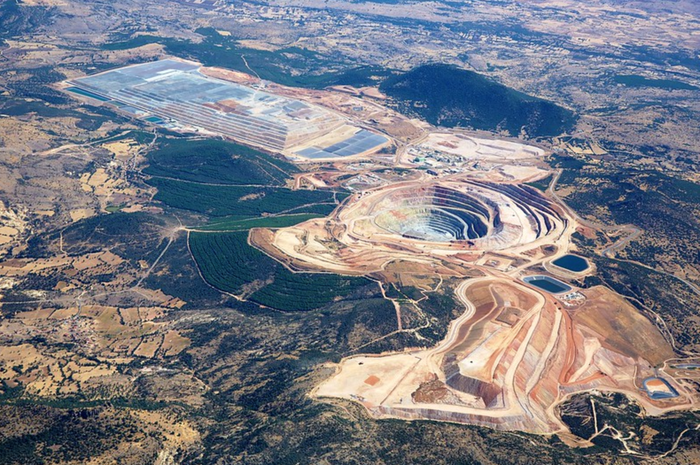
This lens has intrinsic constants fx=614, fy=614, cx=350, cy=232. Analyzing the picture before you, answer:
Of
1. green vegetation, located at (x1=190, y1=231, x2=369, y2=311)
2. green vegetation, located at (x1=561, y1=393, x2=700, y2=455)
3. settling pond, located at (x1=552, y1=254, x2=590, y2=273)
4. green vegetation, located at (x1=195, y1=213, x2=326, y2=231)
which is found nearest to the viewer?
green vegetation, located at (x1=561, y1=393, x2=700, y2=455)

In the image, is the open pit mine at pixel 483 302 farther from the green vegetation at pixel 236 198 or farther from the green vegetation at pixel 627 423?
the green vegetation at pixel 236 198

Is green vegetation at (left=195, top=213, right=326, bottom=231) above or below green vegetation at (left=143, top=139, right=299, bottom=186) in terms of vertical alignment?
below

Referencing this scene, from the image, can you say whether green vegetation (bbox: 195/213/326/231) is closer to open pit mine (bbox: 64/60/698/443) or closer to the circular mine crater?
open pit mine (bbox: 64/60/698/443)

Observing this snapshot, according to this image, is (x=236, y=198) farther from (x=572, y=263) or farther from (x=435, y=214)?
(x=572, y=263)

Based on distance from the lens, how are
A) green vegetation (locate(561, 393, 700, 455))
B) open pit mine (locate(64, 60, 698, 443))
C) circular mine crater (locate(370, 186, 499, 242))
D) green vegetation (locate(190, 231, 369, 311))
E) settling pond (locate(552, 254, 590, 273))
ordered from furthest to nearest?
circular mine crater (locate(370, 186, 499, 242)), settling pond (locate(552, 254, 590, 273)), green vegetation (locate(190, 231, 369, 311)), open pit mine (locate(64, 60, 698, 443)), green vegetation (locate(561, 393, 700, 455))

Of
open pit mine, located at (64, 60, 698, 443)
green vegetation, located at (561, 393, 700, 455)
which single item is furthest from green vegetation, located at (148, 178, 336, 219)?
→ green vegetation, located at (561, 393, 700, 455)

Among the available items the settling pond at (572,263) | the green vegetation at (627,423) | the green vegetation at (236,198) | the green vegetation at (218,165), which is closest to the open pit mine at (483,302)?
the settling pond at (572,263)

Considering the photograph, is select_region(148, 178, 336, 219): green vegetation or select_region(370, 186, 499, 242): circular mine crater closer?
select_region(148, 178, 336, 219): green vegetation
